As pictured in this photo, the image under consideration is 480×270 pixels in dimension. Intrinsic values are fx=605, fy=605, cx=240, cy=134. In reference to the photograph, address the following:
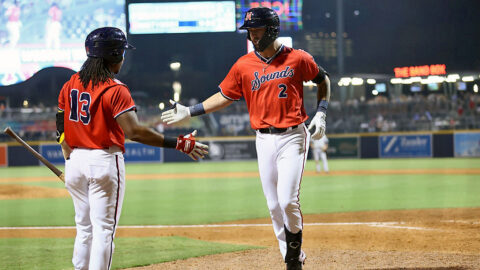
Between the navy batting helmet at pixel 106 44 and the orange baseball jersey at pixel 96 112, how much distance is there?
21 centimetres

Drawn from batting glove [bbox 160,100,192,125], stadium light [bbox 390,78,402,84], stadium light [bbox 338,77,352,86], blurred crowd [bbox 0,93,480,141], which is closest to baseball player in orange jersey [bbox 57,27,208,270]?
batting glove [bbox 160,100,192,125]

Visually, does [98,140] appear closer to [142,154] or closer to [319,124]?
[319,124]

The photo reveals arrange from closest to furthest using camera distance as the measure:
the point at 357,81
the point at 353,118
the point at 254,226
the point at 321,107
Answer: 1. the point at 321,107
2. the point at 254,226
3. the point at 353,118
4. the point at 357,81

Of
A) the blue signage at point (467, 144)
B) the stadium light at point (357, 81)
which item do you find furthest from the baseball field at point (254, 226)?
the stadium light at point (357, 81)

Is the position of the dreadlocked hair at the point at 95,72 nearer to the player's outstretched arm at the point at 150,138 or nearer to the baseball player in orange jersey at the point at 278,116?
the player's outstretched arm at the point at 150,138

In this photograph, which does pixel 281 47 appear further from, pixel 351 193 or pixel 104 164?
pixel 351 193

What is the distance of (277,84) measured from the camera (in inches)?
193

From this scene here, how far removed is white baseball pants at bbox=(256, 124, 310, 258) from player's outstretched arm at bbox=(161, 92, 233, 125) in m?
0.49

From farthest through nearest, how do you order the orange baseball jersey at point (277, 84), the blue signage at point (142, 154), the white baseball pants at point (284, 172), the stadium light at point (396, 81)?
the stadium light at point (396, 81)
the blue signage at point (142, 154)
the orange baseball jersey at point (277, 84)
the white baseball pants at point (284, 172)

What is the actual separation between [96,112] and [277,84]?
5.31 ft

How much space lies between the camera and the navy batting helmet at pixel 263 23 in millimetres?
4992

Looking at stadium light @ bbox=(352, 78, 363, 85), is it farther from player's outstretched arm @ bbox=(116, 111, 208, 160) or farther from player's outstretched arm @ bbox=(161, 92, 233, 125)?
player's outstretched arm @ bbox=(116, 111, 208, 160)

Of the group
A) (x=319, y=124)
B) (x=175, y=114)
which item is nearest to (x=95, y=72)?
(x=175, y=114)

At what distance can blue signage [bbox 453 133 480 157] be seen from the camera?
85.6 feet
